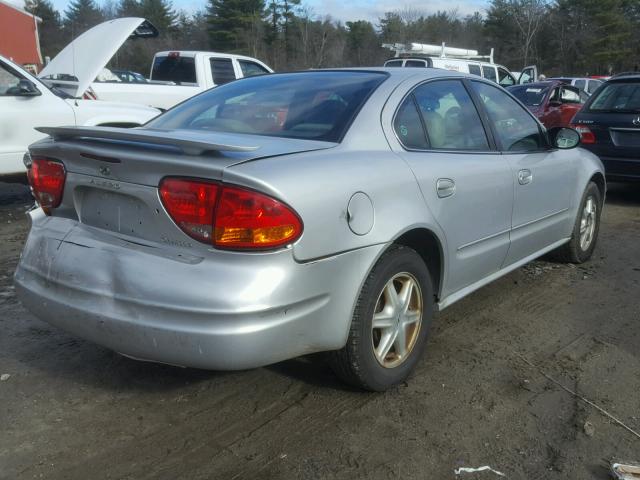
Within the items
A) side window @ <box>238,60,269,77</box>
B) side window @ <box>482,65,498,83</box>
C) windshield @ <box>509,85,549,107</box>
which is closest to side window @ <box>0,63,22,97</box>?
side window @ <box>238,60,269,77</box>

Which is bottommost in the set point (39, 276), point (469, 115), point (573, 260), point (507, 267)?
Answer: point (573, 260)

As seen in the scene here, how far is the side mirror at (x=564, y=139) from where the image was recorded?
457 centimetres

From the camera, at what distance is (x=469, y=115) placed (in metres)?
3.88

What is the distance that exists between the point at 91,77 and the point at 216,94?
4.41 meters

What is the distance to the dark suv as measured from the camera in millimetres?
7660

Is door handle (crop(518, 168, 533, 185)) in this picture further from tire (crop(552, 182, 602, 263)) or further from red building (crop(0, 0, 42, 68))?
red building (crop(0, 0, 42, 68))

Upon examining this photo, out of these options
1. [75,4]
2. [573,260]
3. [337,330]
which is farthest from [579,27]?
[337,330]

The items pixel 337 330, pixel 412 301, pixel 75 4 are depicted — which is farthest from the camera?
pixel 75 4

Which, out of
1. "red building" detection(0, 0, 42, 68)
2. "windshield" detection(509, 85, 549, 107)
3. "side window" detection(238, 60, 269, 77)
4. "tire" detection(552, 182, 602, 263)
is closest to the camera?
"tire" detection(552, 182, 602, 263)

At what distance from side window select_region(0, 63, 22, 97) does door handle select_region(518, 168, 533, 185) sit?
18.4ft

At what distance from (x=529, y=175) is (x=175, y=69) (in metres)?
8.72

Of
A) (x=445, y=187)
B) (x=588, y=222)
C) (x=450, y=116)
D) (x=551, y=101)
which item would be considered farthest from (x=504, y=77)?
(x=445, y=187)

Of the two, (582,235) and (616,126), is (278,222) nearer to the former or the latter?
(582,235)

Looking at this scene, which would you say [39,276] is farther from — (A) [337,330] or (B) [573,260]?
(B) [573,260]
